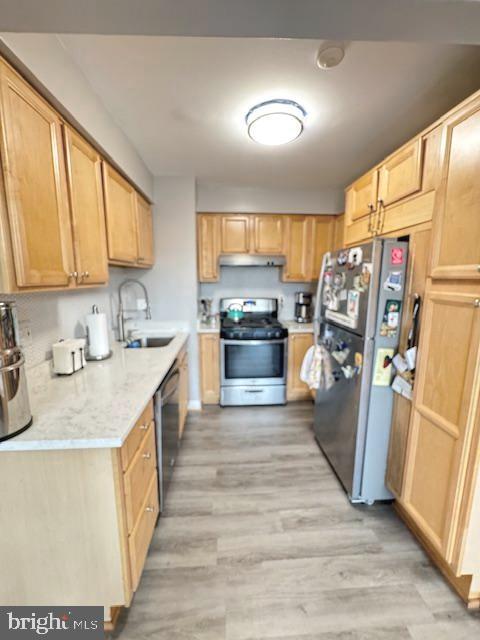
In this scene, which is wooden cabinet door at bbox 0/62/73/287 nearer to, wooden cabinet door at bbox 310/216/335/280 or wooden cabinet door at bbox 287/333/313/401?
wooden cabinet door at bbox 287/333/313/401

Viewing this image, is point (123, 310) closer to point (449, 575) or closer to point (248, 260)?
point (248, 260)

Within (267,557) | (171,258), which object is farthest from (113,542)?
(171,258)

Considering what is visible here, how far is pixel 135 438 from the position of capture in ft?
3.68

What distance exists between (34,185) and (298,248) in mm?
2613

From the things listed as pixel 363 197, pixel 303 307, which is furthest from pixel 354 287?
pixel 303 307

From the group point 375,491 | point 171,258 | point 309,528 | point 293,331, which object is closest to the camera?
point 309,528

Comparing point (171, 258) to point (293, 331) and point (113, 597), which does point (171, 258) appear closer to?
point (293, 331)

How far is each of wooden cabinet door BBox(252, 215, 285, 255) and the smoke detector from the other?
1840mm

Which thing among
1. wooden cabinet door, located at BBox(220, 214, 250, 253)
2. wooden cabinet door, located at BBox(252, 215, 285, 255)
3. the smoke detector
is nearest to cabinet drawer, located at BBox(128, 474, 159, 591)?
the smoke detector

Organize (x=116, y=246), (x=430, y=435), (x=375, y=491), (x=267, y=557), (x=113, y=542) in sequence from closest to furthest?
→ 1. (x=113, y=542)
2. (x=430, y=435)
3. (x=267, y=557)
4. (x=375, y=491)
5. (x=116, y=246)

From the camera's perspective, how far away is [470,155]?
41.6 inches

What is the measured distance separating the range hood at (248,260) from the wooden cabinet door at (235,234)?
64 millimetres

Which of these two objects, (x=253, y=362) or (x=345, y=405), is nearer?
(x=345, y=405)

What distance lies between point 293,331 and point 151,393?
1986mm
